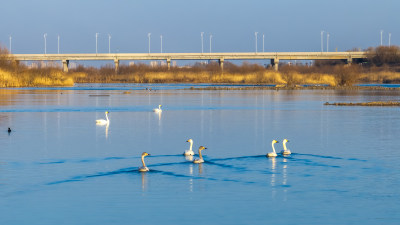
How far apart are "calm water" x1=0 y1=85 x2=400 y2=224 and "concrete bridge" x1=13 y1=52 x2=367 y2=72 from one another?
364 ft

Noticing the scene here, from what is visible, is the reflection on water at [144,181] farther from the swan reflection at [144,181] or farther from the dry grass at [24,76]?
the dry grass at [24,76]

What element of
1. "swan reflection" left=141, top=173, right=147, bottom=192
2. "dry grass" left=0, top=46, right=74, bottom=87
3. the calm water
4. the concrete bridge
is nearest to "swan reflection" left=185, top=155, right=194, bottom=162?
the calm water

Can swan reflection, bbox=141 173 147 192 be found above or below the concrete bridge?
below

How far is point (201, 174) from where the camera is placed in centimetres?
1612

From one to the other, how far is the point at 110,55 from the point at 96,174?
12984 centimetres

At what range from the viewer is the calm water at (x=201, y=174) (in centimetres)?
1219

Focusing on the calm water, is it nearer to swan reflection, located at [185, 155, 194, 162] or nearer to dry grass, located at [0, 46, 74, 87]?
swan reflection, located at [185, 155, 194, 162]

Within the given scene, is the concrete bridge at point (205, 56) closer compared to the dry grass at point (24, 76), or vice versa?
the dry grass at point (24, 76)

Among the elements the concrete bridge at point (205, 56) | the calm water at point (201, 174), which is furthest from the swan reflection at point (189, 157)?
the concrete bridge at point (205, 56)

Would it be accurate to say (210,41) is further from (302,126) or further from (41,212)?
(41,212)

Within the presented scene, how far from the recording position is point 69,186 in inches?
576

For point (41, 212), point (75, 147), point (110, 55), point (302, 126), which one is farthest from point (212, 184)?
point (110, 55)

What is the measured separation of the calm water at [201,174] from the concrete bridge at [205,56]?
111076 mm

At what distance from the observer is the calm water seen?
12.2m
